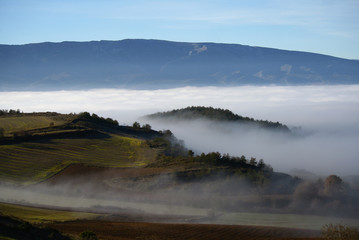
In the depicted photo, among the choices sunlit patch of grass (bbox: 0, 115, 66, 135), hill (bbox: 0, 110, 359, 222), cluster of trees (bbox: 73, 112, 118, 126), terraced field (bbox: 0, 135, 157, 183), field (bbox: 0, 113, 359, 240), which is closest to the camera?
field (bbox: 0, 113, 359, 240)

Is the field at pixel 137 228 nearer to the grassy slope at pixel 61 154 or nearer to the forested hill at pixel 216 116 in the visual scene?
the grassy slope at pixel 61 154

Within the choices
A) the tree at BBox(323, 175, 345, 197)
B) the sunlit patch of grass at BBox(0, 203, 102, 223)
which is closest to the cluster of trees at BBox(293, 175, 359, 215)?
the tree at BBox(323, 175, 345, 197)

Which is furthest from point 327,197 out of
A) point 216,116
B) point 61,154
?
point 216,116

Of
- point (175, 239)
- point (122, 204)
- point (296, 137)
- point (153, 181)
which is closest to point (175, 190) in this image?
point (153, 181)

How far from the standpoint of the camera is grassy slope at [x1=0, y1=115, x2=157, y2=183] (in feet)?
209

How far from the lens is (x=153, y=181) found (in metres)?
62.8

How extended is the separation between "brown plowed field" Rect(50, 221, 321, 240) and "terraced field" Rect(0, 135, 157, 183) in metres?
23.7

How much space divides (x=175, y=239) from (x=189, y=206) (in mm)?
17662

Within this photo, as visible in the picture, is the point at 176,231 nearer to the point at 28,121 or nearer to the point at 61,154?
the point at 61,154

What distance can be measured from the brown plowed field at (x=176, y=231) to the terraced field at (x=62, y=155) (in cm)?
2373

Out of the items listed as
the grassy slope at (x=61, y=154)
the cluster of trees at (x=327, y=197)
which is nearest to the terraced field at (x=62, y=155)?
the grassy slope at (x=61, y=154)

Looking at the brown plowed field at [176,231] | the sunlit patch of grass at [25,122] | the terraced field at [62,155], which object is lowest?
the brown plowed field at [176,231]

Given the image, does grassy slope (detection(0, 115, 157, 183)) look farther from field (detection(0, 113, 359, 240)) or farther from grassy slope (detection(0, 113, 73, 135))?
grassy slope (detection(0, 113, 73, 135))

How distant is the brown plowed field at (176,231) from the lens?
3728cm
